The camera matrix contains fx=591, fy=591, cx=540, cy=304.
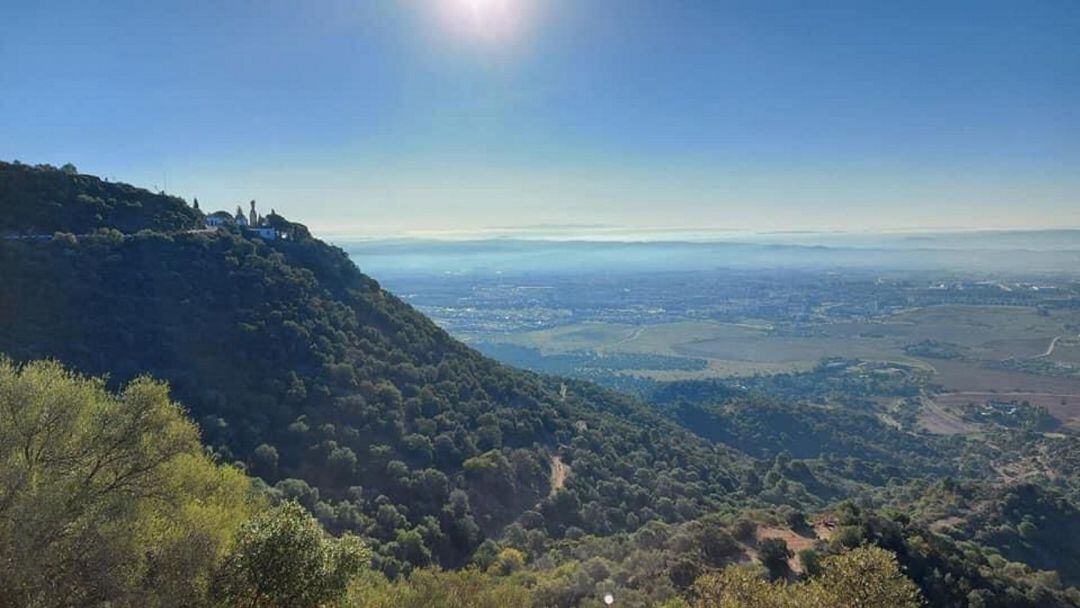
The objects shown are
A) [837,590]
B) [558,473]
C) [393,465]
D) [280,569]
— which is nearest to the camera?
[837,590]

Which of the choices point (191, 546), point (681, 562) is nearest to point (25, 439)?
point (191, 546)

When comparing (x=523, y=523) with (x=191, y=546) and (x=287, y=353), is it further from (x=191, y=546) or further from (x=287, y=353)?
→ (x=191, y=546)

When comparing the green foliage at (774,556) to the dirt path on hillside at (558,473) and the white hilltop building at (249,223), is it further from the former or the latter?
the white hilltop building at (249,223)

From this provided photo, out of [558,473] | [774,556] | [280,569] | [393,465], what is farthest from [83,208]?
[774,556]

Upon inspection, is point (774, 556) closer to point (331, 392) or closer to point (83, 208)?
point (331, 392)

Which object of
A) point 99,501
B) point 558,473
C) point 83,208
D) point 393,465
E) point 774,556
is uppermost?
point 83,208

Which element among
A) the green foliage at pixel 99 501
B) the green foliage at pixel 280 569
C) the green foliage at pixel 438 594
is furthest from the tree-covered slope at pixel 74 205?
the green foliage at pixel 280 569

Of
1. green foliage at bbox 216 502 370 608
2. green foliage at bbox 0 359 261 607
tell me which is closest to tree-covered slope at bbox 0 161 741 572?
green foliage at bbox 216 502 370 608
